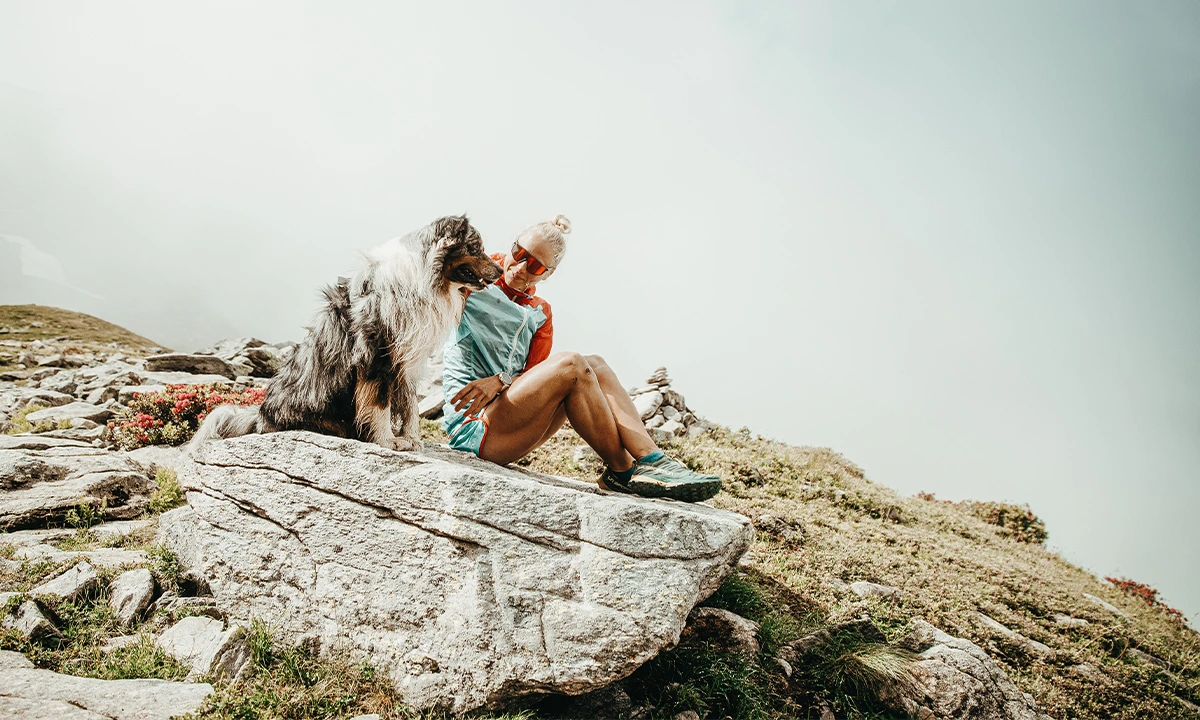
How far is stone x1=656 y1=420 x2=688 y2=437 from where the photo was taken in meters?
11.0

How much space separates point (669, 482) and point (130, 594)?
12.7 ft

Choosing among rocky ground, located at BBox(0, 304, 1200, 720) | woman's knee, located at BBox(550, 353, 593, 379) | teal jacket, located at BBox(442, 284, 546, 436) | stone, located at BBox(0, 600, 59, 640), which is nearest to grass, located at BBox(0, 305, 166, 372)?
rocky ground, located at BBox(0, 304, 1200, 720)

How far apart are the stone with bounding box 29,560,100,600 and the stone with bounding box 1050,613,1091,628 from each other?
969 cm

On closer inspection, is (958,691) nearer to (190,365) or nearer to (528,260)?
(528,260)

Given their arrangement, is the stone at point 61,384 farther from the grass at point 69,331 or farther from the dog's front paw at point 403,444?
the dog's front paw at point 403,444

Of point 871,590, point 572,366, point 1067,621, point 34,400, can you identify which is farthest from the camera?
point 34,400

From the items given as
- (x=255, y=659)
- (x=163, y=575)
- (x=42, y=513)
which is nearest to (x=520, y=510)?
(x=255, y=659)

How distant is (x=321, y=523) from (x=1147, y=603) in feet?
48.1

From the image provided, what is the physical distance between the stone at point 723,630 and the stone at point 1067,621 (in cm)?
498

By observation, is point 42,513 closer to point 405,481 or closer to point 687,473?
point 405,481

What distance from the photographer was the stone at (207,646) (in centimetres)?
343

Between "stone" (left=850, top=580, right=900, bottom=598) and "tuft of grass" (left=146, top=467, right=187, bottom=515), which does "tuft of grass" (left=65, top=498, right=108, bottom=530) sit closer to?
"tuft of grass" (left=146, top=467, right=187, bottom=515)

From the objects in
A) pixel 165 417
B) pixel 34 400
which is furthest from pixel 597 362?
pixel 34 400

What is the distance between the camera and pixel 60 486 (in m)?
5.53
